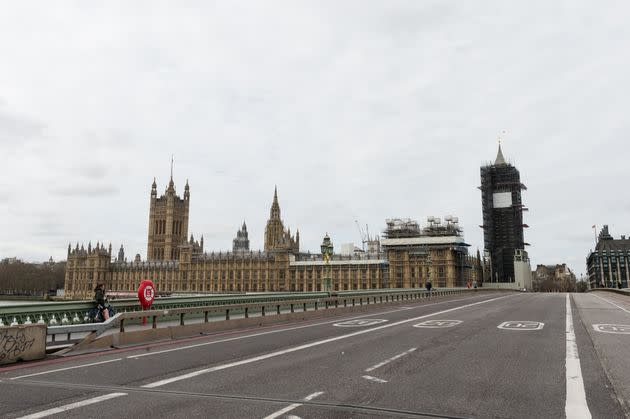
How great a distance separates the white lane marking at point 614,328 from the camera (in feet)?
60.2

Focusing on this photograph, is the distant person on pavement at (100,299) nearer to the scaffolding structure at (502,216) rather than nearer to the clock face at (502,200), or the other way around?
the scaffolding structure at (502,216)

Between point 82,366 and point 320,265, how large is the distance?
145487mm

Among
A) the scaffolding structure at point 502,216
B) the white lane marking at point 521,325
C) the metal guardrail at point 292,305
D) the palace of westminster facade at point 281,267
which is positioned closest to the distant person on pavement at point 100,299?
the metal guardrail at point 292,305

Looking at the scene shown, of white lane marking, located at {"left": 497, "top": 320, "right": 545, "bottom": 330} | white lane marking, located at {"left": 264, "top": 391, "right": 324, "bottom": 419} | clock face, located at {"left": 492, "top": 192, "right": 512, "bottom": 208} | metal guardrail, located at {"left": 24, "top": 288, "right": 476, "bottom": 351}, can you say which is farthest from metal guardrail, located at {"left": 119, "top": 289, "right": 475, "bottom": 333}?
clock face, located at {"left": 492, "top": 192, "right": 512, "bottom": 208}

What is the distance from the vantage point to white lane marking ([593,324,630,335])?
60.2 ft

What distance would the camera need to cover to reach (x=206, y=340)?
54.0 feet

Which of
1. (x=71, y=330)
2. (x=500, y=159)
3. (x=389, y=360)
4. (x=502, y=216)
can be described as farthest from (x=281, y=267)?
(x=389, y=360)

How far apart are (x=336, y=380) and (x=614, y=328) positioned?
15.9 metres

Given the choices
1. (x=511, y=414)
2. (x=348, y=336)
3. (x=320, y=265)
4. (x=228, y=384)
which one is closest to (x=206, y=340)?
(x=348, y=336)

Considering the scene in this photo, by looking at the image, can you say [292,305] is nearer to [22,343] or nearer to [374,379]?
[22,343]

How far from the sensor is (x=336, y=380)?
9.39 meters

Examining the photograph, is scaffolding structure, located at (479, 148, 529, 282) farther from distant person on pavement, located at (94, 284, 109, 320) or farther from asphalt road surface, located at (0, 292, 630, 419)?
distant person on pavement, located at (94, 284, 109, 320)

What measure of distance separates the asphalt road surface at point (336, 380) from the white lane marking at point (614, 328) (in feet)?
8.70

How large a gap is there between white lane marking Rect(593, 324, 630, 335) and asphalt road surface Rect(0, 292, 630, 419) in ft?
8.70
